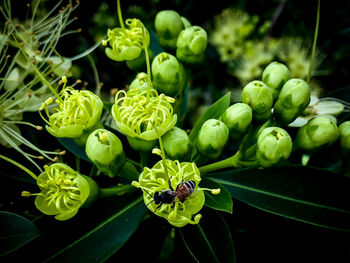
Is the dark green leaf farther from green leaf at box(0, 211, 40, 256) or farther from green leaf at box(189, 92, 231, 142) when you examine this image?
green leaf at box(189, 92, 231, 142)

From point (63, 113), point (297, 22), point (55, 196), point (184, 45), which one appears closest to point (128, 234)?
point (55, 196)

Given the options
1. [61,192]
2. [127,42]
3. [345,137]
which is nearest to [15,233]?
[61,192]

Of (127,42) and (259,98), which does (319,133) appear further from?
(127,42)

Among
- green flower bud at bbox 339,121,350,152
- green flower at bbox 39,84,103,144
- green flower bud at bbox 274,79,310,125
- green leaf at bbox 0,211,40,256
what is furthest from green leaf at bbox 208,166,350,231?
green leaf at bbox 0,211,40,256

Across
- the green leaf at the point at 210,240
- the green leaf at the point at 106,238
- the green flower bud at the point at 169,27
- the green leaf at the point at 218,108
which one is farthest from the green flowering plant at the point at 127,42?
the green leaf at the point at 210,240

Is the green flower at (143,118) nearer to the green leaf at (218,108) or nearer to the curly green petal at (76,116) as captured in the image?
the curly green petal at (76,116)

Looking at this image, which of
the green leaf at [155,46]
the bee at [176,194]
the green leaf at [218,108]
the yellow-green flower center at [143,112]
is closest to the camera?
the bee at [176,194]

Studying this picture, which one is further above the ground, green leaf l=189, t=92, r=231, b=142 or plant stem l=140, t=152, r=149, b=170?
green leaf l=189, t=92, r=231, b=142
